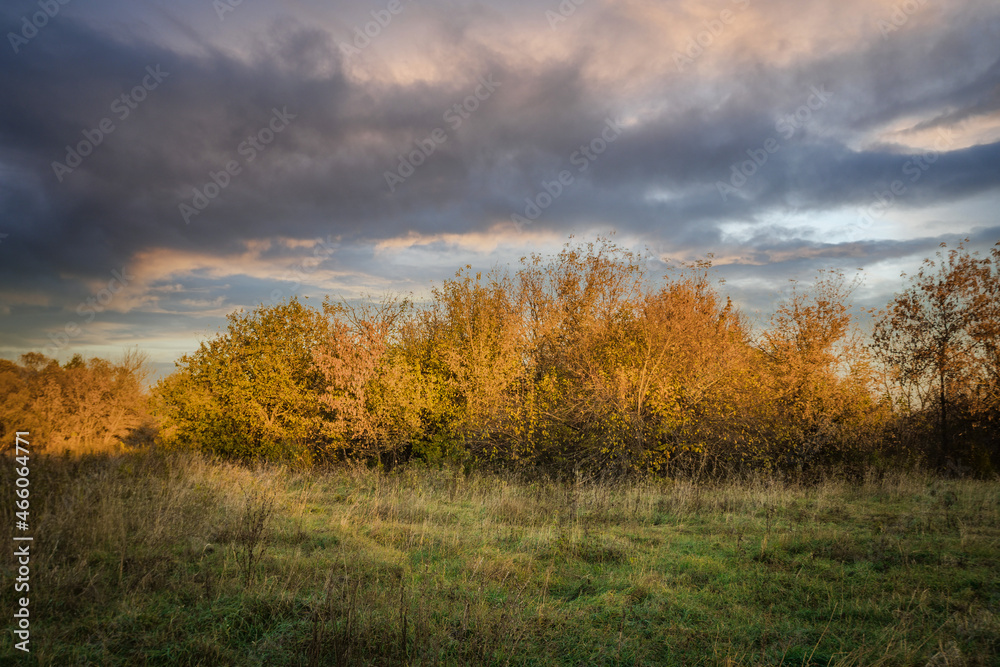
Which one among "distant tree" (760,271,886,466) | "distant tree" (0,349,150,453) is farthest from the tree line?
"distant tree" (0,349,150,453)

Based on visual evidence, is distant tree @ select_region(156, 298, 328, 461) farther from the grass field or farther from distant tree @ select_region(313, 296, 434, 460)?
the grass field

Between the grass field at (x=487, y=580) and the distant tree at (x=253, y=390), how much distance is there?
9.52 m

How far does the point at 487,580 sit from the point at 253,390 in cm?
1791

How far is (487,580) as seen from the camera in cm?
659

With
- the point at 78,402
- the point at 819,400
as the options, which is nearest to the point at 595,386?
the point at 819,400

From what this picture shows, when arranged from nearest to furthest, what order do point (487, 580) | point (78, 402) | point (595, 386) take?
1. point (487, 580)
2. point (595, 386)
3. point (78, 402)

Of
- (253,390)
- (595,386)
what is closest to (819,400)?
(595,386)

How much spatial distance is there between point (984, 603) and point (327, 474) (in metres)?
16.0

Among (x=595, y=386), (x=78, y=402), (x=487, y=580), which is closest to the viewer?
(x=487, y=580)

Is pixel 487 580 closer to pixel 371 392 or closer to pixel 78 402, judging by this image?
pixel 371 392

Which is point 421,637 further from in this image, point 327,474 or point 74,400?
point 74,400

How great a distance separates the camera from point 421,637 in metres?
4.70

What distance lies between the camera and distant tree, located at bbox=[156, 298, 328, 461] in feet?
69.0

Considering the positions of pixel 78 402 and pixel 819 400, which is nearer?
pixel 819 400
